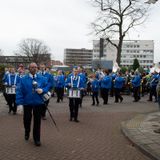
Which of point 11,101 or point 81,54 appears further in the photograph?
point 81,54

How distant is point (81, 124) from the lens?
11984 millimetres

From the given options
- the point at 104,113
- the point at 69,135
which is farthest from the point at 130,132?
the point at 104,113

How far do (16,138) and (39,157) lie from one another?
2079 millimetres

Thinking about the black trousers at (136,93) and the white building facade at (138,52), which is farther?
the white building facade at (138,52)

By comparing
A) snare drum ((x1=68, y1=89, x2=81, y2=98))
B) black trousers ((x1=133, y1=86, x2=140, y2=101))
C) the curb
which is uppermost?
snare drum ((x1=68, y1=89, x2=81, y2=98))

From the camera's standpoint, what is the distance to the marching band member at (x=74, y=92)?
12523 millimetres

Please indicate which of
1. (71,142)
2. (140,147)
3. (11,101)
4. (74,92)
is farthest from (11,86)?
(140,147)

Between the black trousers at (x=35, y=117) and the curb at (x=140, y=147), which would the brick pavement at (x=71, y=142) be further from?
the black trousers at (x=35, y=117)

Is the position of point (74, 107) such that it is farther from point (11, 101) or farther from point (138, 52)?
point (138, 52)

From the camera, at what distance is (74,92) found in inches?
495

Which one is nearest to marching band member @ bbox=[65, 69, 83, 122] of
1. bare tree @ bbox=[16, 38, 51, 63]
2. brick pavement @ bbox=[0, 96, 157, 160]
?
brick pavement @ bbox=[0, 96, 157, 160]

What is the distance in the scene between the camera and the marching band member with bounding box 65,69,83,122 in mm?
12523

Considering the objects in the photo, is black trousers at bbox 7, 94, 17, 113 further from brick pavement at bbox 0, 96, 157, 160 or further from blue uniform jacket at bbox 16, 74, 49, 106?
blue uniform jacket at bbox 16, 74, 49, 106

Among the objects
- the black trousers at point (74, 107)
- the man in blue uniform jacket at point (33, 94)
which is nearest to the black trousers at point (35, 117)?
the man in blue uniform jacket at point (33, 94)
